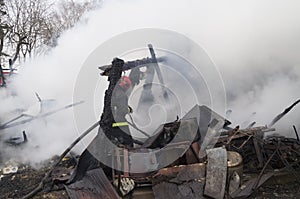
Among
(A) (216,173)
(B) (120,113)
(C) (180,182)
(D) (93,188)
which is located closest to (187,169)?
(C) (180,182)

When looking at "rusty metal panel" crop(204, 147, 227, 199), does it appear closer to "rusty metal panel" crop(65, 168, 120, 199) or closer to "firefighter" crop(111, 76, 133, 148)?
"rusty metal panel" crop(65, 168, 120, 199)

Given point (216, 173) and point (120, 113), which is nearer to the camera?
point (216, 173)

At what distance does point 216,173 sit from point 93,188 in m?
1.79

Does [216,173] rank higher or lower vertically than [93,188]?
higher

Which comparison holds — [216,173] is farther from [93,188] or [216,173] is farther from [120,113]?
[120,113]

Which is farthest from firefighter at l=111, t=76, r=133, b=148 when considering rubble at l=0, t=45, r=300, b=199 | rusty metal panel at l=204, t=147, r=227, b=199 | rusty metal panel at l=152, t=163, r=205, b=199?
rusty metal panel at l=204, t=147, r=227, b=199

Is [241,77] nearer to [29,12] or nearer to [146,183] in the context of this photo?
[146,183]

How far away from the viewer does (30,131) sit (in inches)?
320

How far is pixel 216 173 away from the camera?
434 centimetres

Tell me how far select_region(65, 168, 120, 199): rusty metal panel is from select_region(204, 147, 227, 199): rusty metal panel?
1282mm

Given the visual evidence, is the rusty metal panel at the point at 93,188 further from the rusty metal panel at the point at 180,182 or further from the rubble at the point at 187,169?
the rusty metal panel at the point at 180,182

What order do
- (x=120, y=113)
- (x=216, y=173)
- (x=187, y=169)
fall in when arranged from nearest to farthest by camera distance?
(x=216, y=173) < (x=187, y=169) < (x=120, y=113)

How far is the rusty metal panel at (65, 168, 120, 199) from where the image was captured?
436 centimetres

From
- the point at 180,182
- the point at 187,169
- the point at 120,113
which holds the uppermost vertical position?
the point at 120,113
